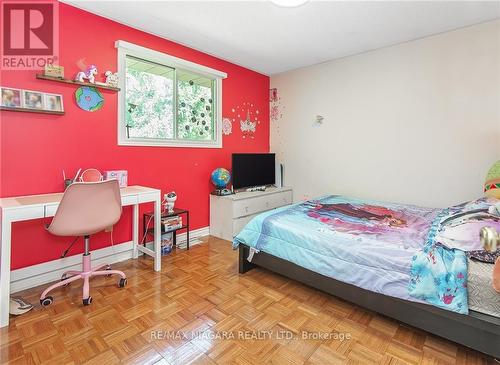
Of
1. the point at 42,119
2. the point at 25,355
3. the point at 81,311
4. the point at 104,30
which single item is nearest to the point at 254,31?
the point at 104,30

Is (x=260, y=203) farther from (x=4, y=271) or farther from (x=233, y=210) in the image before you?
(x=4, y=271)

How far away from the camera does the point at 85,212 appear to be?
195 centimetres

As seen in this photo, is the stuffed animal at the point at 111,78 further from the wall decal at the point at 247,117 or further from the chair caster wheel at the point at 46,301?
the chair caster wheel at the point at 46,301

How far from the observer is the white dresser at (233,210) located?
135 inches

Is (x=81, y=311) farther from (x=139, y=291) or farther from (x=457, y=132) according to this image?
(x=457, y=132)

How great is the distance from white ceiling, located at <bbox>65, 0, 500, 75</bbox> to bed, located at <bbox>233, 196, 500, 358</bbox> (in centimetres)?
189

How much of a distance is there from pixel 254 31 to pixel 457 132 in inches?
98.9

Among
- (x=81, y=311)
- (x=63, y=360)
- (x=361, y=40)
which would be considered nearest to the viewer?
(x=63, y=360)

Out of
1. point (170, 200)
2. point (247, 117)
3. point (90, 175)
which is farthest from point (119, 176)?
point (247, 117)

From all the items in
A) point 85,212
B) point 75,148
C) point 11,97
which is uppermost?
point 11,97

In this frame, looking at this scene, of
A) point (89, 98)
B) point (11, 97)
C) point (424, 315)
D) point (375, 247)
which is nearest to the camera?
point (424, 315)

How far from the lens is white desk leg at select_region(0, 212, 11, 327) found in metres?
1.70

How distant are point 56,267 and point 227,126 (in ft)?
8.69

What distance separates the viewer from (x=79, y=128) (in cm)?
248
